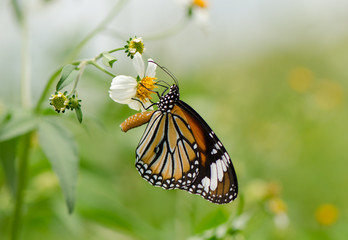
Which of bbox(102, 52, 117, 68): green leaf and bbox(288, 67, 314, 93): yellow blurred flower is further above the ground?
bbox(288, 67, 314, 93): yellow blurred flower

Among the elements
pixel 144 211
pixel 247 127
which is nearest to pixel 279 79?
pixel 247 127

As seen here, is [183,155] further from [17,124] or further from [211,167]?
[17,124]

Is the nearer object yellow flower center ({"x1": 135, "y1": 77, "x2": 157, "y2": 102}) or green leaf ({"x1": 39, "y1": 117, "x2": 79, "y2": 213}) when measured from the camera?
green leaf ({"x1": 39, "y1": 117, "x2": 79, "y2": 213})

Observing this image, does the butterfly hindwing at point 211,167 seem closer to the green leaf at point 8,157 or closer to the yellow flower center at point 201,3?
the green leaf at point 8,157

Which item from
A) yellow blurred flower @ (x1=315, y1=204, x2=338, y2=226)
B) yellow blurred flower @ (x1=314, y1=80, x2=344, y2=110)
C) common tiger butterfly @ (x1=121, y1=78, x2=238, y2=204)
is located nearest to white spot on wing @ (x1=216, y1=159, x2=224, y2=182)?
common tiger butterfly @ (x1=121, y1=78, x2=238, y2=204)

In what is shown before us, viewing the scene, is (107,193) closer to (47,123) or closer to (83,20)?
(47,123)

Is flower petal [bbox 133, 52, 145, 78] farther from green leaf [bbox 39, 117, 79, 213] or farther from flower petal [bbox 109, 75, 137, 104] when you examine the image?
green leaf [bbox 39, 117, 79, 213]

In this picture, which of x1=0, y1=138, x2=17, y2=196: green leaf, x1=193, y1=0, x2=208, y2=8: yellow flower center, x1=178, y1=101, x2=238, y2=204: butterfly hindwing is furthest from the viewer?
x1=193, y1=0, x2=208, y2=8: yellow flower center
